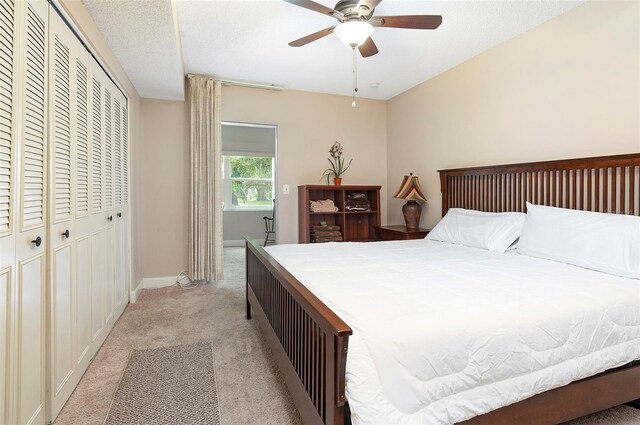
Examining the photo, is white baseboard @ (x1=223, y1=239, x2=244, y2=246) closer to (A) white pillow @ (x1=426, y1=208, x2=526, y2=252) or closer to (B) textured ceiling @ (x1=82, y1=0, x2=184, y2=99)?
(B) textured ceiling @ (x1=82, y1=0, x2=184, y2=99)

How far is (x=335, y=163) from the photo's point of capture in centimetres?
464

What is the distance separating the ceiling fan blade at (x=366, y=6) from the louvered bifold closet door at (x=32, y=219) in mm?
1631

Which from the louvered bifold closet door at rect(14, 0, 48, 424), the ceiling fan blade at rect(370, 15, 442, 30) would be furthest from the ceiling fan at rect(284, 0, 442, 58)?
the louvered bifold closet door at rect(14, 0, 48, 424)

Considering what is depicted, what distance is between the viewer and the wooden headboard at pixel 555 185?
215 cm

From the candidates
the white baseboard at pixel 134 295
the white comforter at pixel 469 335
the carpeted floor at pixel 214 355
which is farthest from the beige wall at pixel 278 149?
the white comforter at pixel 469 335

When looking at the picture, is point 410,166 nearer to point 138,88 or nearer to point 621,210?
point 621,210

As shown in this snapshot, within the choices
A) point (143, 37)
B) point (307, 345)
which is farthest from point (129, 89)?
point (307, 345)

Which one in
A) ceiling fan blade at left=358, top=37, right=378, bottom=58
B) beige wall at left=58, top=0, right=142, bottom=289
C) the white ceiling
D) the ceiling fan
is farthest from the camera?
ceiling fan blade at left=358, top=37, right=378, bottom=58

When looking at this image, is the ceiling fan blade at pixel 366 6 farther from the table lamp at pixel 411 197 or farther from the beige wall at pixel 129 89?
the table lamp at pixel 411 197

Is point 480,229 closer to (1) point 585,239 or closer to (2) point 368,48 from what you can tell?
(1) point 585,239

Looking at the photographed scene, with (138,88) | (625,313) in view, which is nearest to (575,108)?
(625,313)

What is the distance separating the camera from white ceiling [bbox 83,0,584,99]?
236cm

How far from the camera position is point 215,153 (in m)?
3.96

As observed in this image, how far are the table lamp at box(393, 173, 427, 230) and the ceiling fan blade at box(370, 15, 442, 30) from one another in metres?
1.98
